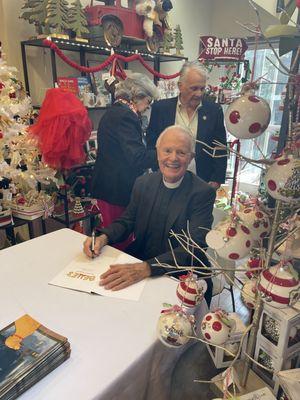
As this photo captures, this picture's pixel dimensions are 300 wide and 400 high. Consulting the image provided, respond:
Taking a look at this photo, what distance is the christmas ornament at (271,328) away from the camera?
2.36 ft

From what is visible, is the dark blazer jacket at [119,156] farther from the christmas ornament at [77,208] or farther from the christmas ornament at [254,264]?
the christmas ornament at [254,264]

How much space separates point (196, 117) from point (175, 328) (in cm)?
171

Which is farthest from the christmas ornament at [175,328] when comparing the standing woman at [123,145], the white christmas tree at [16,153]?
the white christmas tree at [16,153]

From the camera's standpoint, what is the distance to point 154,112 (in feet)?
7.42

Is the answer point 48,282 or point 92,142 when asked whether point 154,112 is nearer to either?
point 92,142

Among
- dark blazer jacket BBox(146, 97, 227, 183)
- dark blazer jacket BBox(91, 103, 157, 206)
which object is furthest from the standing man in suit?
dark blazer jacket BBox(91, 103, 157, 206)

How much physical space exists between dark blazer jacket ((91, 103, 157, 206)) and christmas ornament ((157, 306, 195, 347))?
1250mm

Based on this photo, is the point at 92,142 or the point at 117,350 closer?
the point at 117,350

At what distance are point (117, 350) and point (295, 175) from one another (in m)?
0.60

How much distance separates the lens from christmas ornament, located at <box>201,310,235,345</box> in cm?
72

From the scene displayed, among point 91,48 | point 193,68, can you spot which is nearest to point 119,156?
point 193,68

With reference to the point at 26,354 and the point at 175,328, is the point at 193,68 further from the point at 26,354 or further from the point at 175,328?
the point at 26,354

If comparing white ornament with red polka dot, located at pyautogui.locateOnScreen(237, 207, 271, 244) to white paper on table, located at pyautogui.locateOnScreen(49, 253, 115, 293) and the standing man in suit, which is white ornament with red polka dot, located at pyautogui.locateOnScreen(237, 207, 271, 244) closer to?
white paper on table, located at pyautogui.locateOnScreen(49, 253, 115, 293)

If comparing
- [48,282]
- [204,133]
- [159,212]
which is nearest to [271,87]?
[204,133]
